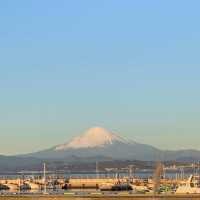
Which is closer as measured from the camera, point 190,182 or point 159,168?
point 159,168

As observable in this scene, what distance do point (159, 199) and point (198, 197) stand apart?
7280 mm

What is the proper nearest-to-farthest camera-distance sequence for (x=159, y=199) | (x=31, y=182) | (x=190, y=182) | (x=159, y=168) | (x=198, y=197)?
(x=159, y=168)
(x=159, y=199)
(x=198, y=197)
(x=190, y=182)
(x=31, y=182)

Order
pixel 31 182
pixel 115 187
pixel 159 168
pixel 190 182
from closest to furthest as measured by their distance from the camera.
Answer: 1. pixel 159 168
2. pixel 190 182
3. pixel 115 187
4. pixel 31 182

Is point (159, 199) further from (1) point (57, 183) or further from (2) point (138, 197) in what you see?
(1) point (57, 183)

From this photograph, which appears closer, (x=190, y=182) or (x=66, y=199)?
(x=66, y=199)

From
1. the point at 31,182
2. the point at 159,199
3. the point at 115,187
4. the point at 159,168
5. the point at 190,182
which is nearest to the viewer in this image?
the point at 159,168

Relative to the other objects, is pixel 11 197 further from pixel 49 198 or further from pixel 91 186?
pixel 91 186

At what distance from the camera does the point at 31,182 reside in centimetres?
19150

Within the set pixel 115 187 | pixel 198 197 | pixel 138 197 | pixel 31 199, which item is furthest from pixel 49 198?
pixel 115 187

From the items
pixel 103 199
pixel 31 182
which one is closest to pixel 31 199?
pixel 103 199

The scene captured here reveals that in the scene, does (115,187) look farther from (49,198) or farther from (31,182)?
(49,198)

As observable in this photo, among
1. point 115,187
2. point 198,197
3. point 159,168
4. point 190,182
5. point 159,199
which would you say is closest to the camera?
point 159,168

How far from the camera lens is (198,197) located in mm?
89562

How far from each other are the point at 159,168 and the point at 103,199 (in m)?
37.5
